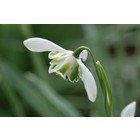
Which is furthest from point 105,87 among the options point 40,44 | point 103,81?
point 40,44

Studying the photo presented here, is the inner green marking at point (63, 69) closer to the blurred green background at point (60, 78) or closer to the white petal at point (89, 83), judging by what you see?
the white petal at point (89, 83)

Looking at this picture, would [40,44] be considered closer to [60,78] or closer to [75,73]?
[75,73]

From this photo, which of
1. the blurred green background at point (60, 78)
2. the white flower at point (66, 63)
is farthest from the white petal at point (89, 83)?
the blurred green background at point (60, 78)

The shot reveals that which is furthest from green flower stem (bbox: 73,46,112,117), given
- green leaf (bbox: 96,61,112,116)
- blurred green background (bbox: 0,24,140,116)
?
blurred green background (bbox: 0,24,140,116)

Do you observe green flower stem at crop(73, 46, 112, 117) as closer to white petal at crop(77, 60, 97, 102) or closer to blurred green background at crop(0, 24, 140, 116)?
white petal at crop(77, 60, 97, 102)

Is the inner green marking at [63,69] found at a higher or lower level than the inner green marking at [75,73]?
higher
